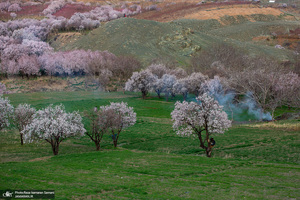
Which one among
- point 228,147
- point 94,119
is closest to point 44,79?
point 94,119

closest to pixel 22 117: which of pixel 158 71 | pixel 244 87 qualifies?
pixel 244 87

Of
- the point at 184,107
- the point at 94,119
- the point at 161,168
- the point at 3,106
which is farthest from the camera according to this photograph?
the point at 3,106

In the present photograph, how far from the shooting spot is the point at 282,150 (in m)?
40.1

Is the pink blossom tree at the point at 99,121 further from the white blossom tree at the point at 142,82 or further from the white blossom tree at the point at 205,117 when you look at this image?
the white blossom tree at the point at 142,82

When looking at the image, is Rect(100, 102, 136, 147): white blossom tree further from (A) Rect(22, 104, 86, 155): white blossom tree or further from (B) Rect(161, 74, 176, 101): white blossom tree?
(B) Rect(161, 74, 176, 101): white blossom tree

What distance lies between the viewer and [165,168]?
2906 centimetres

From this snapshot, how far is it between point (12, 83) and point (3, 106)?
75.8 m

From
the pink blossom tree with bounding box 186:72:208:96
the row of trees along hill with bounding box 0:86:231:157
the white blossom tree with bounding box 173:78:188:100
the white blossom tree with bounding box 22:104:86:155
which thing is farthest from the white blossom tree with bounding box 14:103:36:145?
the pink blossom tree with bounding box 186:72:208:96

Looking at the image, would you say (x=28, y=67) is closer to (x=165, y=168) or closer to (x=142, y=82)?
(x=142, y=82)

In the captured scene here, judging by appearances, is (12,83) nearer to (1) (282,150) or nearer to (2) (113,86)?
(2) (113,86)

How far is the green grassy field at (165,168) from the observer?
20.8 metres

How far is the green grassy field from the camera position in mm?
20812

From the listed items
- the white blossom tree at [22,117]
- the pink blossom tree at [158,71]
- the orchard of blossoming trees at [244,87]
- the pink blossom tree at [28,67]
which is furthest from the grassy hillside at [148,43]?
the white blossom tree at [22,117]

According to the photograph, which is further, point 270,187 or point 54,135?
point 54,135
